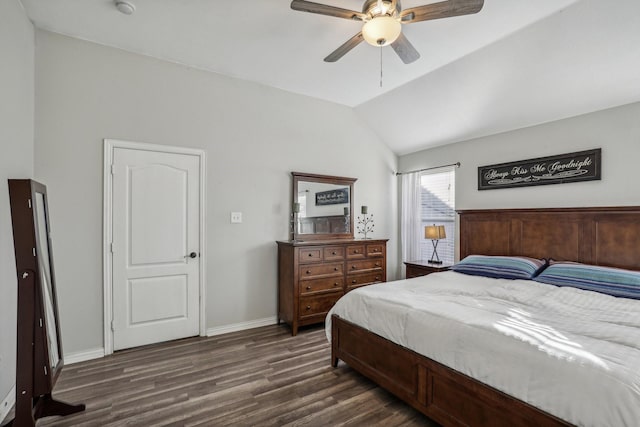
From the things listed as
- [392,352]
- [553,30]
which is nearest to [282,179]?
[392,352]

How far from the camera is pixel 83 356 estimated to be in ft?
9.53

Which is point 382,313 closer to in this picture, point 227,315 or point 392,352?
point 392,352

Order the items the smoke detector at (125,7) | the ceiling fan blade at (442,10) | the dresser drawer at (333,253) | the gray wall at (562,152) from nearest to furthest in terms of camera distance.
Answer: the ceiling fan blade at (442,10) → the smoke detector at (125,7) → the gray wall at (562,152) → the dresser drawer at (333,253)

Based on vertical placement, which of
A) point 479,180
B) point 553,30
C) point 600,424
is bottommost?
point 600,424

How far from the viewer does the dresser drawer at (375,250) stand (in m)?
4.18

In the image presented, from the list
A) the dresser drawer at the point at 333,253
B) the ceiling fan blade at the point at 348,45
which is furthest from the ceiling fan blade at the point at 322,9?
the dresser drawer at the point at 333,253

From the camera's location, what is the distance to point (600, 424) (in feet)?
4.13

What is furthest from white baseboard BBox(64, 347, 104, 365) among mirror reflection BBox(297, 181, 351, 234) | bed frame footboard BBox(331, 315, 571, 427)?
mirror reflection BBox(297, 181, 351, 234)

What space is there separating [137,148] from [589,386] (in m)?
3.72

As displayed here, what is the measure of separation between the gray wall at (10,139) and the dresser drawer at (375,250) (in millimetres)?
3416

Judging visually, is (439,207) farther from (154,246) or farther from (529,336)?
(154,246)

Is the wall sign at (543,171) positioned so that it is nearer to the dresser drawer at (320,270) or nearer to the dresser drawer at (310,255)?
the dresser drawer at (320,270)

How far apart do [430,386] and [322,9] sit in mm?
2446

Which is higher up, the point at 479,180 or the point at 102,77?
the point at 102,77
